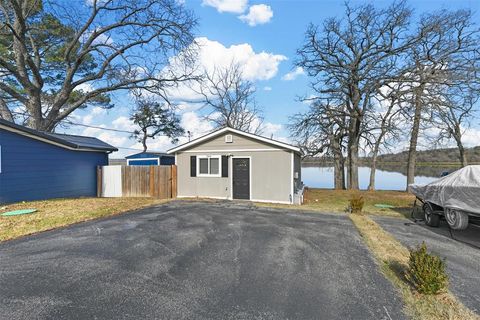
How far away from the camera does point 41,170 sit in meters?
9.99

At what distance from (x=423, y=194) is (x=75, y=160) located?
46.2ft

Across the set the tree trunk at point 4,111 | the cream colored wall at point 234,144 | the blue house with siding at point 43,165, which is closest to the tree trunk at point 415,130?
the cream colored wall at point 234,144

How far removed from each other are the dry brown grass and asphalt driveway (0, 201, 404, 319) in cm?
16

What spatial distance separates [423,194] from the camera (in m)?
7.21

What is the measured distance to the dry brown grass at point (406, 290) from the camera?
264 centimetres

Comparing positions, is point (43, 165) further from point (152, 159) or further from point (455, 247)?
point (455, 247)

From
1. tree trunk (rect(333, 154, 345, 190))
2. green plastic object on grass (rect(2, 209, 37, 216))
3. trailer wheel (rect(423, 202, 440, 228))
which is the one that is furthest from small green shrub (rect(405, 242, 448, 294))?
tree trunk (rect(333, 154, 345, 190))

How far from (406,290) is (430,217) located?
479 cm

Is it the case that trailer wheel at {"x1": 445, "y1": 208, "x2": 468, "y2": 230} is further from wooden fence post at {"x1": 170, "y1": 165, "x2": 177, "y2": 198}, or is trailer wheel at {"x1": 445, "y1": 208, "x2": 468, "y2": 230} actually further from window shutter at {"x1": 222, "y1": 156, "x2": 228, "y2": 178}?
wooden fence post at {"x1": 170, "y1": 165, "x2": 177, "y2": 198}

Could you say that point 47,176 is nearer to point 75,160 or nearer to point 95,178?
point 75,160

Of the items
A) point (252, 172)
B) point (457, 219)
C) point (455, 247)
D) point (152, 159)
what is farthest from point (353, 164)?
point (152, 159)

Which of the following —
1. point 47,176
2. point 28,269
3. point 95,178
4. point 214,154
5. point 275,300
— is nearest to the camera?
point 275,300

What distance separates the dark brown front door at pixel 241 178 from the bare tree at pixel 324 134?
28.7ft

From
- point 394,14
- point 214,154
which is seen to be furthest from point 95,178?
point 394,14
